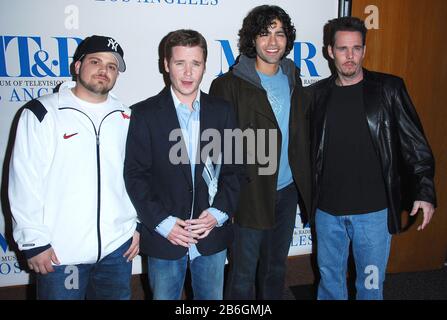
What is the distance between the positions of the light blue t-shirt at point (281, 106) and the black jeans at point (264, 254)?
0.11 metres

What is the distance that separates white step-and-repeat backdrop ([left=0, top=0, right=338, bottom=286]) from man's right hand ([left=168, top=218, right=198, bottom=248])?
1.59m

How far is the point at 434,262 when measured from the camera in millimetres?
3766

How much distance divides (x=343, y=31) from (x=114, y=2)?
1844mm

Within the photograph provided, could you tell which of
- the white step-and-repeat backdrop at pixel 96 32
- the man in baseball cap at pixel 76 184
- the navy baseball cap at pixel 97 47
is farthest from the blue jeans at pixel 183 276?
the white step-and-repeat backdrop at pixel 96 32

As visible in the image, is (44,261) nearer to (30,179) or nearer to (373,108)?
(30,179)

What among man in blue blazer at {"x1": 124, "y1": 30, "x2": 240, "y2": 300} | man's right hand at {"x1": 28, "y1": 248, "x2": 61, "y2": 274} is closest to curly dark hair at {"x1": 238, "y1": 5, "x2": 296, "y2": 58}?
man in blue blazer at {"x1": 124, "y1": 30, "x2": 240, "y2": 300}

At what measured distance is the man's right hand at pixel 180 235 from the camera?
6.64 ft

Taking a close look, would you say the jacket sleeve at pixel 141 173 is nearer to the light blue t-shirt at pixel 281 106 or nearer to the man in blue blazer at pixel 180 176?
Result: the man in blue blazer at pixel 180 176

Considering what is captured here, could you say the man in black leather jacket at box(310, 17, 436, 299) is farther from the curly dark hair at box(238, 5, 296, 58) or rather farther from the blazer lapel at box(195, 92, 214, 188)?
the blazer lapel at box(195, 92, 214, 188)

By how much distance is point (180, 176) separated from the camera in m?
2.07

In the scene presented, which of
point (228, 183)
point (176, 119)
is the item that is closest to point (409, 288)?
point (228, 183)

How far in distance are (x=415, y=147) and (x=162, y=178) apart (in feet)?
5.29
